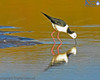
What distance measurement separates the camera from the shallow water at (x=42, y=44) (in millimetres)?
8491

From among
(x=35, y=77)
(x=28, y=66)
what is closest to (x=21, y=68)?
(x=28, y=66)

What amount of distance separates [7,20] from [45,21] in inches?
75.2

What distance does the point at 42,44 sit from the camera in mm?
13133

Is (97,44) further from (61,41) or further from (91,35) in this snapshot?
(91,35)

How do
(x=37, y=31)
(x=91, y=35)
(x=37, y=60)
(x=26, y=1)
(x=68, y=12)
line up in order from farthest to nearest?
1. (x=26, y=1)
2. (x=68, y=12)
3. (x=37, y=31)
4. (x=91, y=35)
5. (x=37, y=60)

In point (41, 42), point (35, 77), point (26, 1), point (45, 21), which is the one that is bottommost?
point (35, 77)

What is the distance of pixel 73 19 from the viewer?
21.3m

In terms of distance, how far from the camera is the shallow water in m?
8.49

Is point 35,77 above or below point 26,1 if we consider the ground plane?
below

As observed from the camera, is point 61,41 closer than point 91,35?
Yes

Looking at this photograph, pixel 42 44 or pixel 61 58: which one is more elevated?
pixel 42 44

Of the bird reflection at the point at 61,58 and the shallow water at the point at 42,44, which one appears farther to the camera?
the bird reflection at the point at 61,58

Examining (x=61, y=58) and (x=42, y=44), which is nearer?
(x=61, y=58)

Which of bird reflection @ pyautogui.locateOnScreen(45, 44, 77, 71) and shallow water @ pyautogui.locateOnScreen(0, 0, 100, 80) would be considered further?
bird reflection @ pyautogui.locateOnScreen(45, 44, 77, 71)
